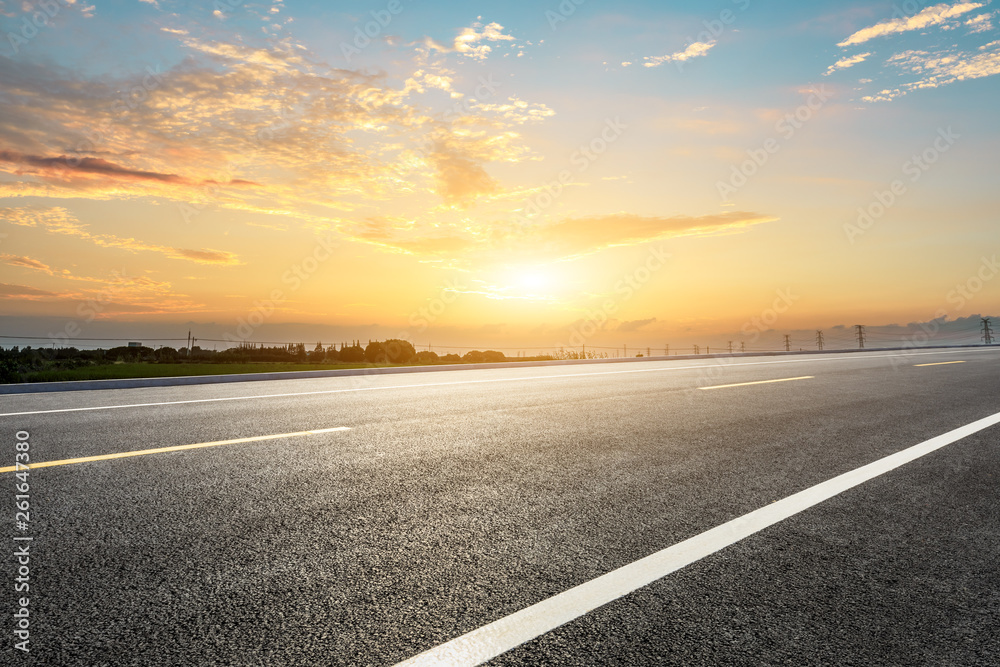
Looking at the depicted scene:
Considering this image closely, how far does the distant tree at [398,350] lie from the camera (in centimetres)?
3058

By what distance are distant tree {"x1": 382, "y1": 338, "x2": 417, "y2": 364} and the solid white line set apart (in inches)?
1063

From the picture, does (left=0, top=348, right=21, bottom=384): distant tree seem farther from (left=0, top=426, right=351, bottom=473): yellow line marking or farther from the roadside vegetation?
(left=0, top=426, right=351, bottom=473): yellow line marking

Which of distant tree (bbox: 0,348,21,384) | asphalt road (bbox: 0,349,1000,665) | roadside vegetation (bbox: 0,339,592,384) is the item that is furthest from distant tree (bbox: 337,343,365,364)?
asphalt road (bbox: 0,349,1000,665)

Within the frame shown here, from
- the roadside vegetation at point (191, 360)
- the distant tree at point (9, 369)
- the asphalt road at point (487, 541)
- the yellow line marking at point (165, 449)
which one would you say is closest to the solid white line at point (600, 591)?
the asphalt road at point (487, 541)

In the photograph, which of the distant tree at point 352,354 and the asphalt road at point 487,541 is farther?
the distant tree at point 352,354

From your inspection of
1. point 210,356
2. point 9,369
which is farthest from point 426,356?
point 9,369

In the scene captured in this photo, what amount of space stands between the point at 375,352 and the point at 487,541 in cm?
2971

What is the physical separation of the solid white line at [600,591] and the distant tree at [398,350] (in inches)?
1063

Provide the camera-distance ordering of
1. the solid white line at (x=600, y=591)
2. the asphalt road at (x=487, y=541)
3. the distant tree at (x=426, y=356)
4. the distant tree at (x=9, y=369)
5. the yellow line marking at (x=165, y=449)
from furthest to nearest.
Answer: the distant tree at (x=426, y=356) → the distant tree at (x=9, y=369) → the yellow line marking at (x=165, y=449) → the asphalt road at (x=487, y=541) → the solid white line at (x=600, y=591)

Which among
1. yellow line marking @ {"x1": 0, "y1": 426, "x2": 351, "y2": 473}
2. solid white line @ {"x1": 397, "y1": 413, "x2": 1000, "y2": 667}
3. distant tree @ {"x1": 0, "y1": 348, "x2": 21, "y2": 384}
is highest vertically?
distant tree @ {"x1": 0, "y1": 348, "x2": 21, "y2": 384}

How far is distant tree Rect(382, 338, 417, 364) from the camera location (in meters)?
30.6

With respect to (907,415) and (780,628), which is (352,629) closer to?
(780,628)

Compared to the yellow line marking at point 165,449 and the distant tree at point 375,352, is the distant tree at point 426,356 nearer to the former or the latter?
the distant tree at point 375,352

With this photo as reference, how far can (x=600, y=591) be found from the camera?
250cm
